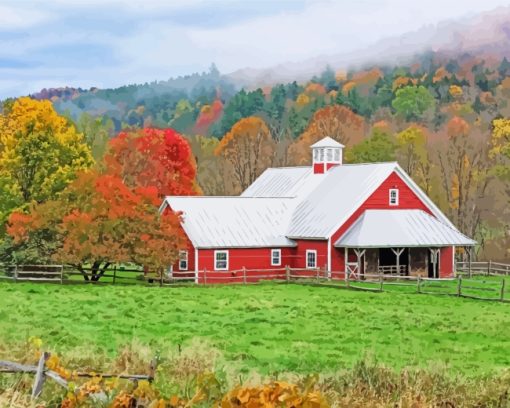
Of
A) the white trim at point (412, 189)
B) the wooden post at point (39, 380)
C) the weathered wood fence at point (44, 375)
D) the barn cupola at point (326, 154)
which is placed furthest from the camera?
the barn cupola at point (326, 154)

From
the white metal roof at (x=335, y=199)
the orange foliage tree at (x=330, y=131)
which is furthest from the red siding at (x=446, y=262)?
the orange foliage tree at (x=330, y=131)

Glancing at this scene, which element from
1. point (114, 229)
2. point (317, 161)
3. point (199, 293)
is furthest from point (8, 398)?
point (317, 161)

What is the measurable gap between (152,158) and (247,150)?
89.1 feet

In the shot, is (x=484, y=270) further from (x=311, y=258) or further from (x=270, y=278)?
(x=270, y=278)

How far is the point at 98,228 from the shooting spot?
4334 cm

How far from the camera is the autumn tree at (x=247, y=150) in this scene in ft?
257

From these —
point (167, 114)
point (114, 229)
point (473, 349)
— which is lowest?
point (473, 349)

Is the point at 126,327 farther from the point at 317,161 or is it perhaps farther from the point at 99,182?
the point at 317,161

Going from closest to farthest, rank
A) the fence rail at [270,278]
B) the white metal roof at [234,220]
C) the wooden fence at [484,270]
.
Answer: the fence rail at [270,278] < the white metal roof at [234,220] < the wooden fence at [484,270]

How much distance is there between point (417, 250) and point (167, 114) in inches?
5292

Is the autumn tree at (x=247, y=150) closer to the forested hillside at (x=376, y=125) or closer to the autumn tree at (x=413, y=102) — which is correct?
the forested hillside at (x=376, y=125)

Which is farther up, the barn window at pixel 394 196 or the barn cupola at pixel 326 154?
the barn cupola at pixel 326 154

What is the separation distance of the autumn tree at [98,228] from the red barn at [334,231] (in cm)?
235

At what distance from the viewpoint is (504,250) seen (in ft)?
210
